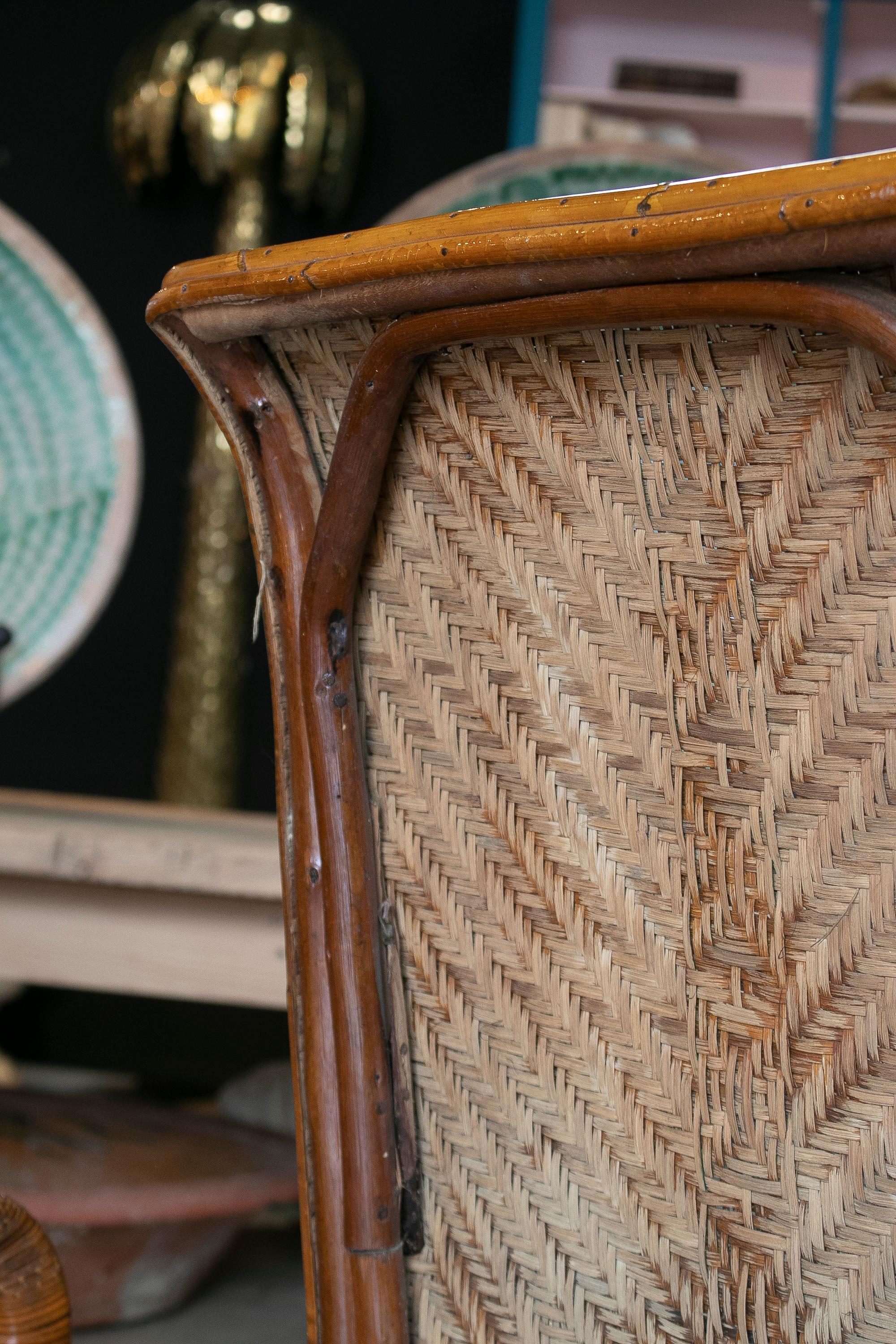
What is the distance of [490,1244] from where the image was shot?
550mm

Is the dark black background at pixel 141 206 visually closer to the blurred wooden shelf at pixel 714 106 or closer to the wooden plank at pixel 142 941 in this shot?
the blurred wooden shelf at pixel 714 106

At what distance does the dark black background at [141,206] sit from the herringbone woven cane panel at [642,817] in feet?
6.56

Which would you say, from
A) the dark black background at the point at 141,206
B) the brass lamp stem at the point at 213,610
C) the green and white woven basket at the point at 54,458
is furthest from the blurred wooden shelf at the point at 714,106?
the green and white woven basket at the point at 54,458

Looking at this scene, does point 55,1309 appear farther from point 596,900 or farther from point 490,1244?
point 596,900

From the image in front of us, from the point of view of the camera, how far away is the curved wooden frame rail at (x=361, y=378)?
0.37 m

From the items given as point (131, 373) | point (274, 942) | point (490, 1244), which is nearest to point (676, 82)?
point (131, 373)

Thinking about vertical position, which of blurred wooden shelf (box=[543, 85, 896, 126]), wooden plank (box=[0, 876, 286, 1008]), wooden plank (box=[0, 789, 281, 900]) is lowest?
wooden plank (box=[0, 876, 286, 1008])

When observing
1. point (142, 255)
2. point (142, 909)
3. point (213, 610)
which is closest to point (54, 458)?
point (213, 610)

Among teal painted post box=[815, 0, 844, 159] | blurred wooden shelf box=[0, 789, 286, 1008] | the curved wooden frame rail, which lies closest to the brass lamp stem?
blurred wooden shelf box=[0, 789, 286, 1008]

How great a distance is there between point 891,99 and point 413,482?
2.29 metres

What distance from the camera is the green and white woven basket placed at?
228 centimetres

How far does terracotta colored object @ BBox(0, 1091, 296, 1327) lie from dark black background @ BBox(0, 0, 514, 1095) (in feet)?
3.43

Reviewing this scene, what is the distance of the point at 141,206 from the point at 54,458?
2.21 feet

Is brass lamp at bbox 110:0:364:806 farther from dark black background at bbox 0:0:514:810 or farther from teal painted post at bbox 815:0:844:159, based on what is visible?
teal painted post at bbox 815:0:844:159
